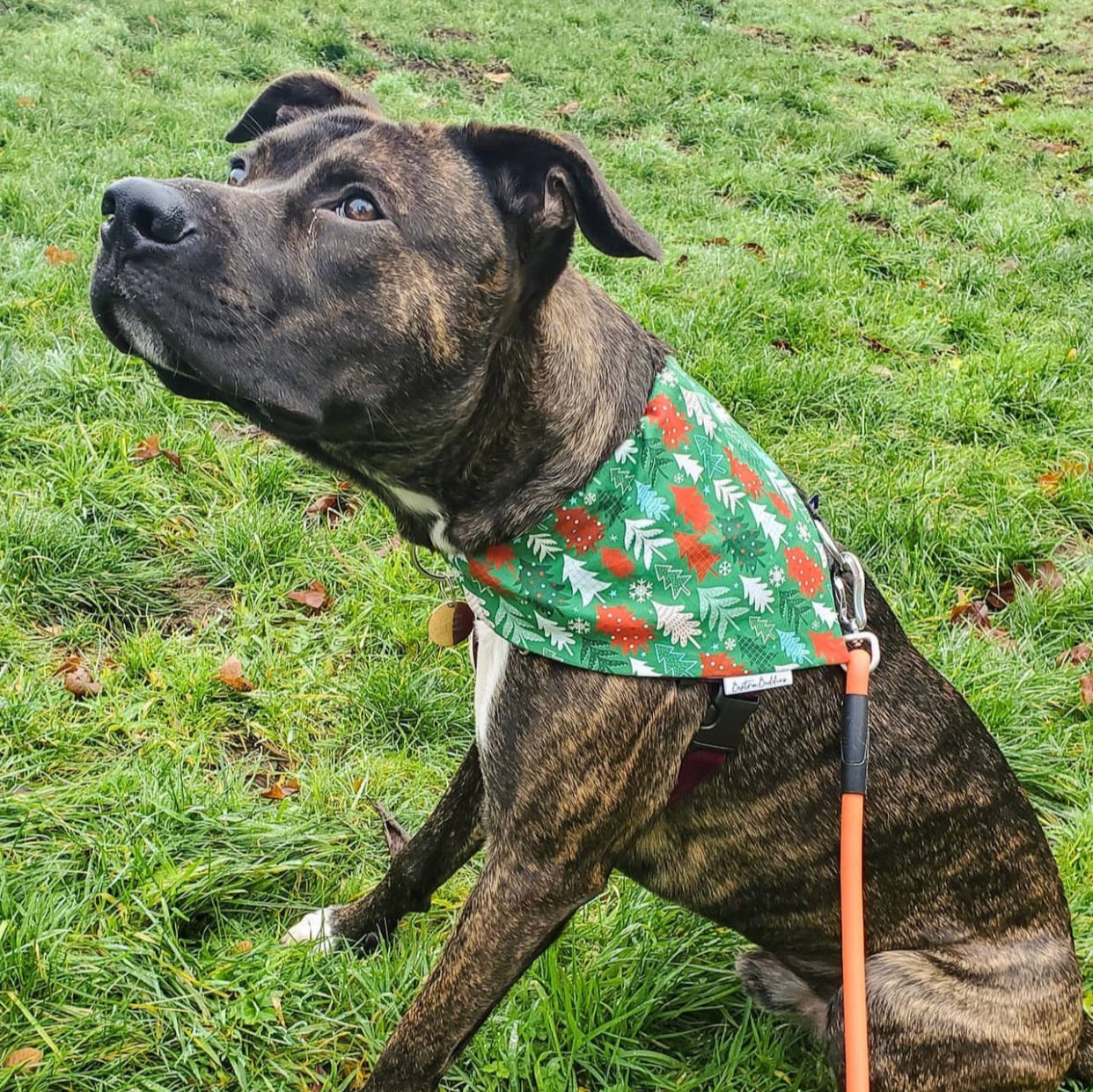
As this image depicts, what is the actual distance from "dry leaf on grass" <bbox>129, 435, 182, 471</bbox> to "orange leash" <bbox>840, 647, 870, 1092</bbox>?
10.0 feet

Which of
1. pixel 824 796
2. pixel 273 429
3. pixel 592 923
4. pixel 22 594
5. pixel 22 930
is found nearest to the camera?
pixel 273 429

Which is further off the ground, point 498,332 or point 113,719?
point 498,332

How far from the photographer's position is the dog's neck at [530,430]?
2.20 metres

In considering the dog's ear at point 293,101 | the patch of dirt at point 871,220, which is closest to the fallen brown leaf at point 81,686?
the dog's ear at point 293,101

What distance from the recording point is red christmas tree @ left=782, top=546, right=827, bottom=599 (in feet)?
7.50

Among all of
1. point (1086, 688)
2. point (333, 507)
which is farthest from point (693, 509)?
point (333, 507)

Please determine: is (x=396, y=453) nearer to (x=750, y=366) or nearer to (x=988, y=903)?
(x=988, y=903)

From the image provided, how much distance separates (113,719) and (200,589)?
2.38ft

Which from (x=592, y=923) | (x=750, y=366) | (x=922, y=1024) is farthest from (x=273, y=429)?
(x=750, y=366)

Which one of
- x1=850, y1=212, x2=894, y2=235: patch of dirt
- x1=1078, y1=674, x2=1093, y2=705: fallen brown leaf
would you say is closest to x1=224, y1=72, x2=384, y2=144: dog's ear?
x1=1078, y1=674, x2=1093, y2=705: fallen brown leaf

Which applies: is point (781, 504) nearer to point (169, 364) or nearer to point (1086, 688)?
point (169, 364)

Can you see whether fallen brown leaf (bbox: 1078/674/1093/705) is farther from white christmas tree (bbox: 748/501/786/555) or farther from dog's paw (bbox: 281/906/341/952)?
dog's paw (bbox: 281/906/341/952)

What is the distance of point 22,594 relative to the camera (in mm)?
3645

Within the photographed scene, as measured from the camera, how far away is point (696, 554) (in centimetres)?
220
